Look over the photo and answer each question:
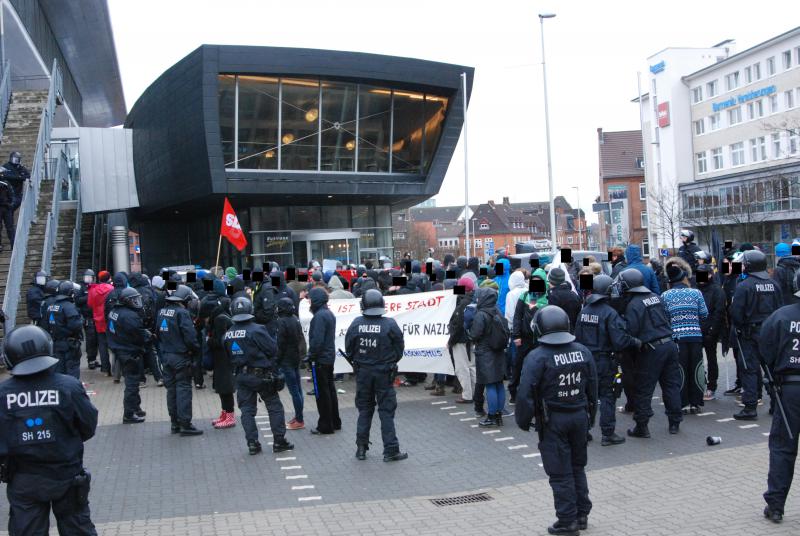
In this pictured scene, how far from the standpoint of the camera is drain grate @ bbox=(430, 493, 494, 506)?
7.84 m

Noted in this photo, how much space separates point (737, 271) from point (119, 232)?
111ft

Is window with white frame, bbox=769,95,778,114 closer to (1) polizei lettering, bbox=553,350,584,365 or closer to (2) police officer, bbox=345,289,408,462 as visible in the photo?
(2) police officer, bbox=345,289,408,462

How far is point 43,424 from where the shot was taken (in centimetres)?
556

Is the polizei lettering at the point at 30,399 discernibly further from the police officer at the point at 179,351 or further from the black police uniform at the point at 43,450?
the police officer at the point at 179,351

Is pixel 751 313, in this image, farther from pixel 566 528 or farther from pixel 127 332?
pixel 127 332

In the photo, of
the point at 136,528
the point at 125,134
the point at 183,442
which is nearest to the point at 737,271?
the point at 183,442

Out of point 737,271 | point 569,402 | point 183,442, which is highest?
point 737,271

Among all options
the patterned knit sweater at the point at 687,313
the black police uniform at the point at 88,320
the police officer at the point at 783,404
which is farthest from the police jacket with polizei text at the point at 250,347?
the black police uniform at the point at 88,320

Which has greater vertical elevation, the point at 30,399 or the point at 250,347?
the point at 30,399

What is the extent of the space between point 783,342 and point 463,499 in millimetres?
3330

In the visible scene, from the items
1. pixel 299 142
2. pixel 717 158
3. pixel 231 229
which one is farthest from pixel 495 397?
pixel 717 158

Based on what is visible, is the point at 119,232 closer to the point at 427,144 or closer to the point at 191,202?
the point at 191,202

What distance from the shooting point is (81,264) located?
111ft

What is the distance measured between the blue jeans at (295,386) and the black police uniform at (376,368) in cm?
189
